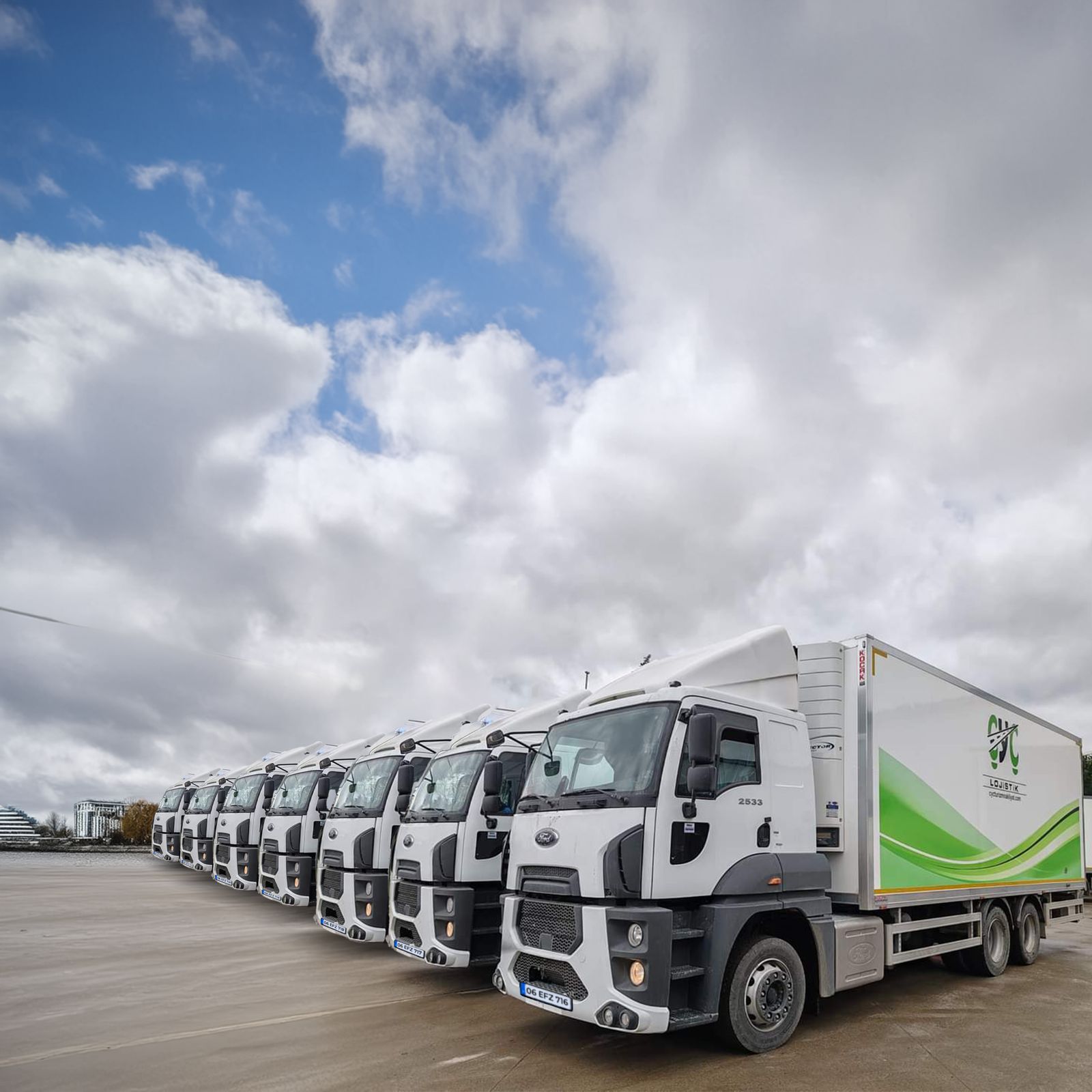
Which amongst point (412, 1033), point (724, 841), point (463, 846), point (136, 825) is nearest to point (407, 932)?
point (463, 846)

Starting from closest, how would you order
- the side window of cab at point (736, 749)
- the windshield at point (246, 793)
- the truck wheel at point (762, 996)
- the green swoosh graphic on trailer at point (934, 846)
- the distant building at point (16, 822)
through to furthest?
the truck wheel at point (762, 996) → the side window of cab at point (736, 749) → the green swoosh graphic on trailer at point (934, 846) → the windshield at point (246, 793) → the distant building at point (16, 822)

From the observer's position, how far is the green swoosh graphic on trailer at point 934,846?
848 centimetres

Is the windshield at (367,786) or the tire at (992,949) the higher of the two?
the windshield at (367,786)

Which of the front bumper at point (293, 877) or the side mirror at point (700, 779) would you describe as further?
the front bumper at point (293, 877)

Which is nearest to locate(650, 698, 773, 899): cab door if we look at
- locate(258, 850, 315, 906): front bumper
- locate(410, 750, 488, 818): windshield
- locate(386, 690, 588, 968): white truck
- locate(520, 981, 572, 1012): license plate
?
locate(520, 981, 572, 1012): license plate

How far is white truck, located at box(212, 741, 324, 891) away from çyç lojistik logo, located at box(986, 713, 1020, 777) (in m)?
12.7

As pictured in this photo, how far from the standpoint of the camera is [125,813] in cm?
4916

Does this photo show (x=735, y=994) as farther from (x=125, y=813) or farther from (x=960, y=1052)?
(x=125, y=813)

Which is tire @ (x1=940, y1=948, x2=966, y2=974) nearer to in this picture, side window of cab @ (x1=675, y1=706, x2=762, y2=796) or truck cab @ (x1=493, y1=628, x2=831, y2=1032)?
truck cab @ (x1=493, y1=628, x2=831, y2=1032)

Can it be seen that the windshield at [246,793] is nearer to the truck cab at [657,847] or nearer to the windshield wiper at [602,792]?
the truck cab at [657,847]

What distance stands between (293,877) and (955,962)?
10.2m

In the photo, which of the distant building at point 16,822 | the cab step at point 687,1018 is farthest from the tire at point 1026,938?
the distant building at point 16,822

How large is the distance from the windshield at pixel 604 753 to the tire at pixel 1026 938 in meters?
7.50

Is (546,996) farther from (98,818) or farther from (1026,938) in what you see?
(98,818)
